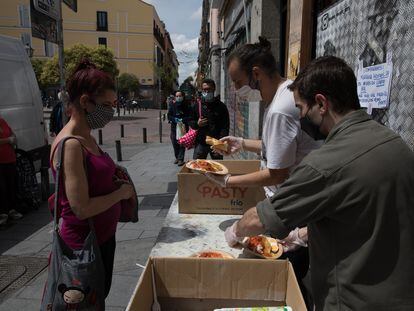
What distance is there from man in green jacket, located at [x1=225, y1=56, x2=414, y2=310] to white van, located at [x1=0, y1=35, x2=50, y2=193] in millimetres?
Result: 5795

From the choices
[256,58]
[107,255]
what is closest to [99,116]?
[107,255]

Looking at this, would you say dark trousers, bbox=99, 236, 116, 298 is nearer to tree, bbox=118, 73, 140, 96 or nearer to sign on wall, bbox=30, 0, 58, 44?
sign on wall, bbox=30, 0, 58, 44

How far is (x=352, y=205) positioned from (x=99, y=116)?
155 cm

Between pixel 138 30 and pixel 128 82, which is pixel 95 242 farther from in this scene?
pixel 138 30

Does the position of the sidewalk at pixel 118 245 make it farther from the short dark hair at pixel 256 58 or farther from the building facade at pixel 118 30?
the building facade at pixel 118 30

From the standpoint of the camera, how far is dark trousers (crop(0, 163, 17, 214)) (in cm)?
566

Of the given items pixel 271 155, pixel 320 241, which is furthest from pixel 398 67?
pixel 320 241

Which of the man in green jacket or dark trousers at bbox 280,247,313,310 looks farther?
dark trousers at bbox 280,247,313,310

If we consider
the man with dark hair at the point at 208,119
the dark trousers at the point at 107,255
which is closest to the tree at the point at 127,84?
the man with dark hair at the point at 208,119

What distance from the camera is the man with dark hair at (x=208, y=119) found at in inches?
282

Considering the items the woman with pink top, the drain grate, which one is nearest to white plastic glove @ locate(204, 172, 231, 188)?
the woman with pink top

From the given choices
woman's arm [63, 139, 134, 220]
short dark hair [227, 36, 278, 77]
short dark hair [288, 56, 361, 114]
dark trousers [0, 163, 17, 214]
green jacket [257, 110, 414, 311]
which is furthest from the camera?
dark trousers [0, 163, 17, 214]

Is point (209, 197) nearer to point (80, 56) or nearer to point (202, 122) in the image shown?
point (202, 122)

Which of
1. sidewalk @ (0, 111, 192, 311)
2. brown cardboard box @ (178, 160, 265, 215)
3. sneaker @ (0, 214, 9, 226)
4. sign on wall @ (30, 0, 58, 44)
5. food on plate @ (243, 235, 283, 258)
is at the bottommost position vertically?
sidewalk @ (0, 111, 192, 311)
